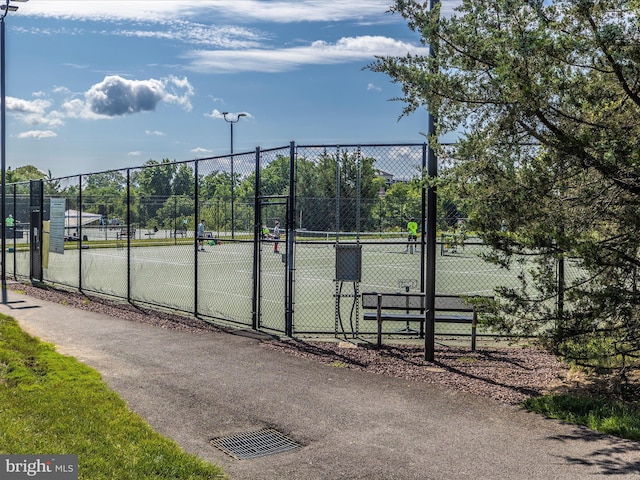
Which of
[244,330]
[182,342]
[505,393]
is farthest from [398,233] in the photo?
[505,393]

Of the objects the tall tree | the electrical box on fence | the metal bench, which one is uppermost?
the tall tree

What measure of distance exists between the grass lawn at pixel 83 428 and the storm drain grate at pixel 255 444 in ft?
1.38

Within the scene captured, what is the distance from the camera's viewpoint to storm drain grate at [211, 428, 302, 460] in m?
5.91

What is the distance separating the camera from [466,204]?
25.4 feet

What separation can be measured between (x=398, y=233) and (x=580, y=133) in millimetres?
7228

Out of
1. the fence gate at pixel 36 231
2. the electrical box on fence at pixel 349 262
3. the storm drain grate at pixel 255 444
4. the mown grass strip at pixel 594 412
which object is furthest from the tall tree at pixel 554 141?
the fence gate at pixel 36 231

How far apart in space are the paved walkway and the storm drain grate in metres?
0.10

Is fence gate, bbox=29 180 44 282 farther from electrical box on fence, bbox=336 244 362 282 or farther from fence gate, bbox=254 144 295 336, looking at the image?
electrical box on fence, bbox=336 244 362 282

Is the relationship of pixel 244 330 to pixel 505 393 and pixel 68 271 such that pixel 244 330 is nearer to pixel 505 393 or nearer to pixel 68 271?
pixel 505 393

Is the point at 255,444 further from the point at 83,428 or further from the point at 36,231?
the point at 36,231

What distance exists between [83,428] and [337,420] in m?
2.46

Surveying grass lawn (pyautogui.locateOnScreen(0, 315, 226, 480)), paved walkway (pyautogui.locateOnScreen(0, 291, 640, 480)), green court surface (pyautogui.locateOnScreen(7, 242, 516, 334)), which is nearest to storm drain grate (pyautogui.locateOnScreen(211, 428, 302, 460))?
paved walkway (pyautogui.locateOnScreen(0, 291, 640, 480))

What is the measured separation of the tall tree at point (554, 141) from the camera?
6.43 m

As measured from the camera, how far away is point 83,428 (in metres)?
6.04
